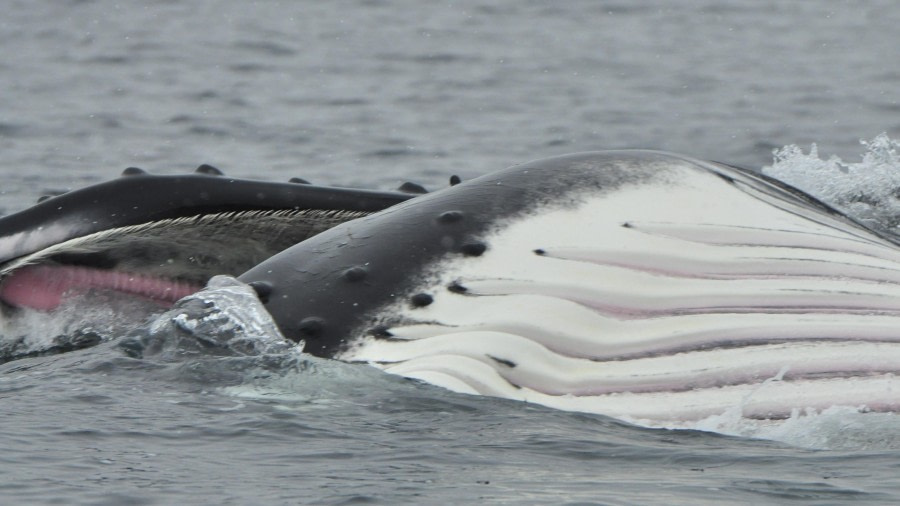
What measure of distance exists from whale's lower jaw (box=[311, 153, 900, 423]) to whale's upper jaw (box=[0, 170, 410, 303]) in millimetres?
1179

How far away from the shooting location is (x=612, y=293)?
19.7ft

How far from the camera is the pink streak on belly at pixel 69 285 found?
6.96 m

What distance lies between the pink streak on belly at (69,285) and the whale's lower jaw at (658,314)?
1.42m

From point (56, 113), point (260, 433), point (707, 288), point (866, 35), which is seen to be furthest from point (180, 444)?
point (866, 35)

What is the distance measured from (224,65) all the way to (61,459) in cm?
1881

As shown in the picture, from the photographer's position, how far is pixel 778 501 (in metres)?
5.04

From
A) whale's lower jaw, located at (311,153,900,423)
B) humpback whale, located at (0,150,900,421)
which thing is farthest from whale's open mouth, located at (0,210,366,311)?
whale's lower jaw, located at (311,153,900,423)

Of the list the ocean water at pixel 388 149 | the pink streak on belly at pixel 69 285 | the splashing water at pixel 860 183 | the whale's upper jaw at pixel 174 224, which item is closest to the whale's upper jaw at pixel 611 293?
the ocean water at pixel 388 149

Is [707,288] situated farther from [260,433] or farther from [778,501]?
[260,433]

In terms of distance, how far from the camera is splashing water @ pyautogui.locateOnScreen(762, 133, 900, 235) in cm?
984

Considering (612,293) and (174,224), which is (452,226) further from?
(174,224)

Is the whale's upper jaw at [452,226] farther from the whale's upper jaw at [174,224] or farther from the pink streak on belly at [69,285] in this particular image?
the pink streak on belly at [69,285]

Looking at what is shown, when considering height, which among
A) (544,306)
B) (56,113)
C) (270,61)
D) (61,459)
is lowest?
(61,459)

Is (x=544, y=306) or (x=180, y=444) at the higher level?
(x=544, y=306)
